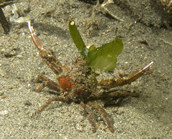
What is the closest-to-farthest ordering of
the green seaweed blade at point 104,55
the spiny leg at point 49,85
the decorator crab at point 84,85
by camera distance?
1. the green seaweed blade at point 104,55
2. the decorator crab at point 84,85
3. the spiny leg at point 49,85

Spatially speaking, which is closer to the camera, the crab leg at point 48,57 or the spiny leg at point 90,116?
the spiny leg at point 90,116

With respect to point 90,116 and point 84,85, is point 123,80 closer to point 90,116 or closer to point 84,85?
point 84,85

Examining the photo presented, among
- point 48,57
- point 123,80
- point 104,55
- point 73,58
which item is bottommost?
point 73,58

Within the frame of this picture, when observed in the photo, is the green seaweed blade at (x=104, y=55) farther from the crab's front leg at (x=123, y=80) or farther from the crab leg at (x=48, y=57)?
the crab leg at (x=48, y=57)

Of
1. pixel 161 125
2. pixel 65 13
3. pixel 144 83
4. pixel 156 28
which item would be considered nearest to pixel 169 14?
pixel 156 28

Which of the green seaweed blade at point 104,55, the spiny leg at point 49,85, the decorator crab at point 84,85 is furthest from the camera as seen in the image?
the spiny leg at point 49,85

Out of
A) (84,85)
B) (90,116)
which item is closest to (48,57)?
(84,85)

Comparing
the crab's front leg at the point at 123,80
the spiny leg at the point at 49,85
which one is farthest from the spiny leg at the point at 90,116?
the spiny leg at the point at 49,85
